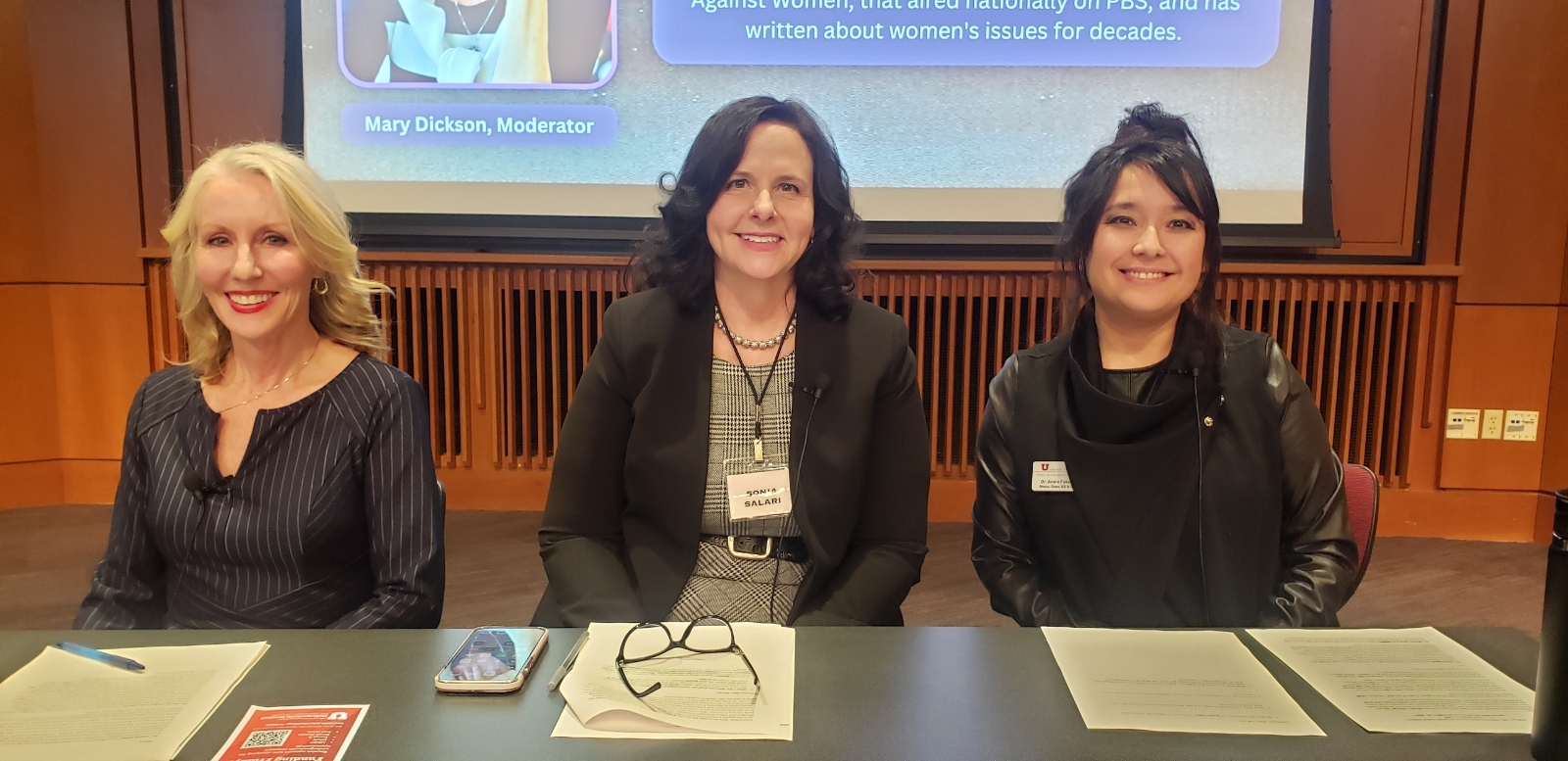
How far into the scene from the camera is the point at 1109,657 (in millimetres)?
1031

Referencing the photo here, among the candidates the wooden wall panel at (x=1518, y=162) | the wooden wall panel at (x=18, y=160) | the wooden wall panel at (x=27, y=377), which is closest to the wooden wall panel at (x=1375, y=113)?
the wooden wall panel at (x=1518, y=162)

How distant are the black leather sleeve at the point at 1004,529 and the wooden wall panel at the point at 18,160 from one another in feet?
13.8

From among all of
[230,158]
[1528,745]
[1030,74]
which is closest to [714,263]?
[230,158]

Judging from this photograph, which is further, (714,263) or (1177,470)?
(714,263)

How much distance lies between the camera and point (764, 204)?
1.54m

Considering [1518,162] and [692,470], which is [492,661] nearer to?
[692,470]

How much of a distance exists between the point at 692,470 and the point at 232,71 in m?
3.43

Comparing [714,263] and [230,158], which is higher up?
[230,158]

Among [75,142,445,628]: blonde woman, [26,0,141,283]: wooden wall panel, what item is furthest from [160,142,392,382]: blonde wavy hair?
[26,0,141,283]: wooden wall panel

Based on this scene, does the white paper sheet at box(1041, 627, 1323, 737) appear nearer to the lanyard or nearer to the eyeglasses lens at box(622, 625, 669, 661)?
the eyeglasses lens at box(622, 625, 669, 661)

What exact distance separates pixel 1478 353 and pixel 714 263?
353 centimetres

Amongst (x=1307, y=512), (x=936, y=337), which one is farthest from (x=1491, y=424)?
(x=1307, y=512)

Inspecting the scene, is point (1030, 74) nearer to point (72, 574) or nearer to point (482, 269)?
point (482, 269)

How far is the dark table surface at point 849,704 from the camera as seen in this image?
84 centimetres
